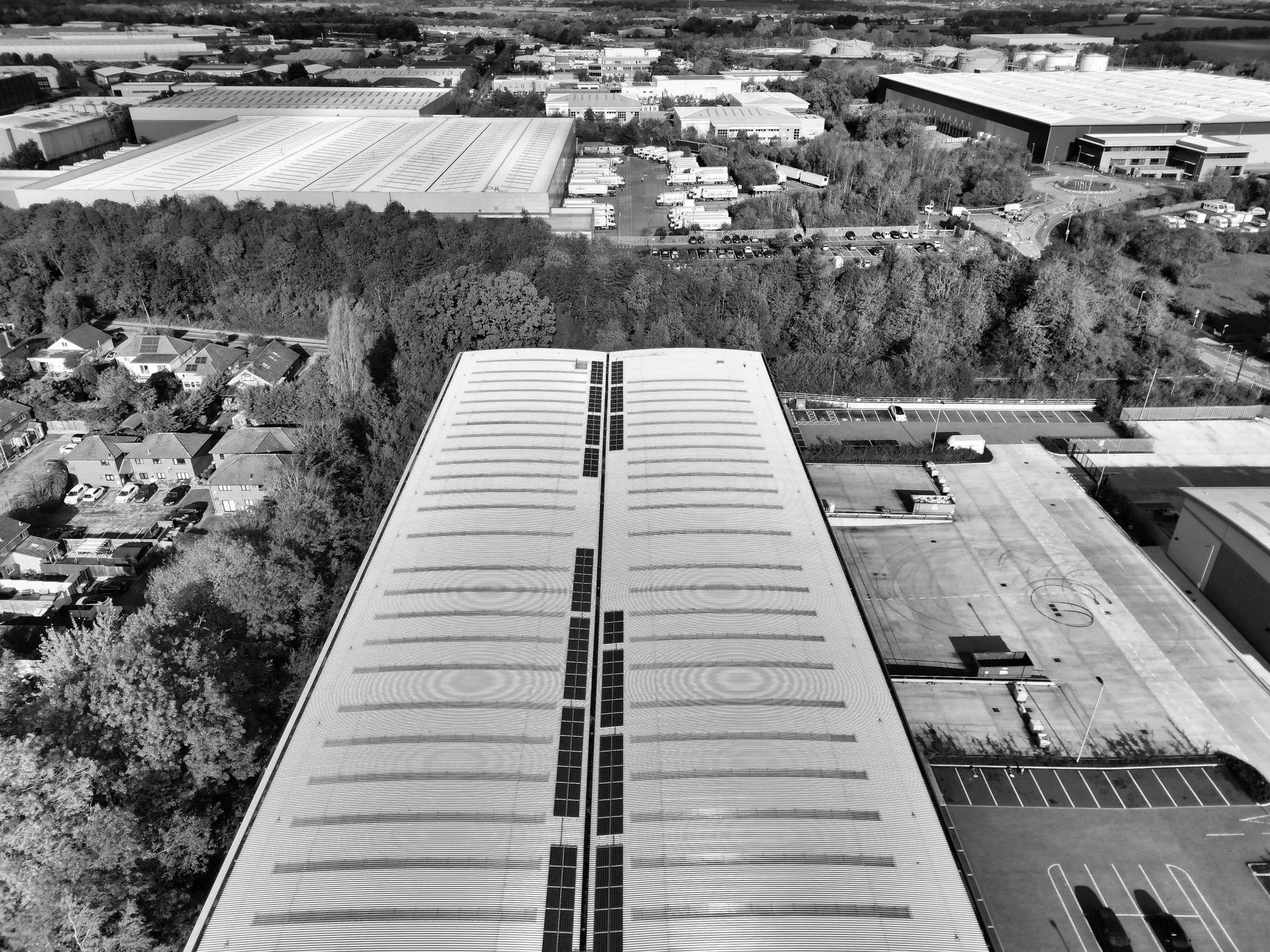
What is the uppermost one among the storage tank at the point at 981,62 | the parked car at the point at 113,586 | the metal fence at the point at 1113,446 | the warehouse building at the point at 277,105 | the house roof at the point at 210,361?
the storage tank at the point at 981,62

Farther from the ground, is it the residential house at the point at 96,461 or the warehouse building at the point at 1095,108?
the warehouse building at the point at 1095,108

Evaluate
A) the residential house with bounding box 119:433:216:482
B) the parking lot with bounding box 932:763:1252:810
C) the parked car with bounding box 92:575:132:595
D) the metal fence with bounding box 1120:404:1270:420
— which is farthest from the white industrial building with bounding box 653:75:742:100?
the parking lot with bounding box 932:763:1252:810

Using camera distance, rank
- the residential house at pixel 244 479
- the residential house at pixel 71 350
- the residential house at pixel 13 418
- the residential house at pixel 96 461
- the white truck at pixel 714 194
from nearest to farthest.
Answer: the residential house at pixel 244 479, the residential house at pixel 96 461, the residential house at pixel 13 418, the residential house at pixel 71 350, the white truck at pixel 714 194

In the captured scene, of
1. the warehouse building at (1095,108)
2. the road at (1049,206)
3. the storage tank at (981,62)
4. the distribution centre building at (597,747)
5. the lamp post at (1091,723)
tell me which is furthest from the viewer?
Result: the storage tank at (981,62)

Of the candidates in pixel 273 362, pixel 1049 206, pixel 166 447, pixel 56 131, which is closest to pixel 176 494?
pixel 166 447

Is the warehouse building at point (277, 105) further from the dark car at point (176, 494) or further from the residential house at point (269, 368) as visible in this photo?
the dark car at point (176, 494)

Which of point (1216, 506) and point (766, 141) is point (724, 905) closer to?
point (1216, 506)

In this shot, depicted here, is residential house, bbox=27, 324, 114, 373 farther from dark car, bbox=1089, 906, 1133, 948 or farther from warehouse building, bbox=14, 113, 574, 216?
dark car, bbox=1089, 906, 1133, 948

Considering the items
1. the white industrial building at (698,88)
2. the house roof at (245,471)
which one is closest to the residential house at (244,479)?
the house roof at (245,471)
